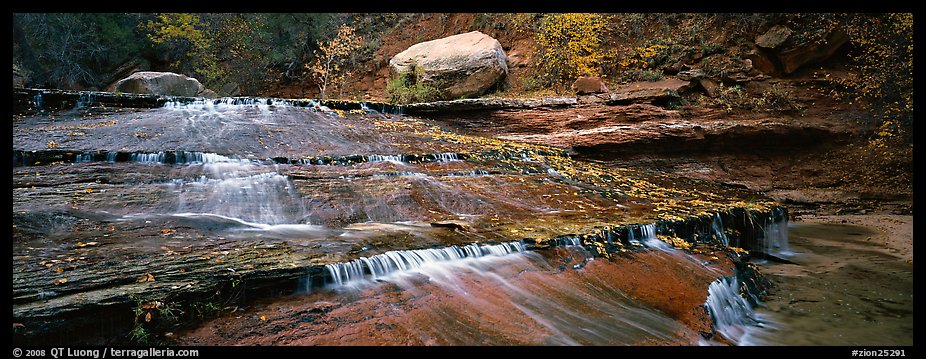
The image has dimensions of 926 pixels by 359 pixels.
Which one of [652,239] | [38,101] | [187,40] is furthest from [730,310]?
[187,40]

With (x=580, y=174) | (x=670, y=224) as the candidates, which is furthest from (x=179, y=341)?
(x=580, y=174)

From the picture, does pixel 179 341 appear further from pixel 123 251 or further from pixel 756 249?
pixel 756 249

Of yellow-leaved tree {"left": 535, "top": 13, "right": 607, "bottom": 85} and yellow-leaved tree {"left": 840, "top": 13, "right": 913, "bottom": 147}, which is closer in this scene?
yellow-leaved tree {"left": 840, "top": 13, "right": 913, "bottom": 147}

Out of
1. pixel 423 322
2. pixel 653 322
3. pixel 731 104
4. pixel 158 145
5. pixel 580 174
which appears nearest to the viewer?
pixel 423 322

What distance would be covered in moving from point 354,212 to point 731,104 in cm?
964

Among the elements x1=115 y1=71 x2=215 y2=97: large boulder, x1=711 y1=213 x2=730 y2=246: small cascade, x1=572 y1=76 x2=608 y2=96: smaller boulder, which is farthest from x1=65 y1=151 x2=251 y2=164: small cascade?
x1=115 y1=71 x2=215 y2=97: large boulder

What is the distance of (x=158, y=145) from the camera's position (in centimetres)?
766

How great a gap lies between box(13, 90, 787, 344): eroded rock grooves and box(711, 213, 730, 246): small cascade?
1.0 inches

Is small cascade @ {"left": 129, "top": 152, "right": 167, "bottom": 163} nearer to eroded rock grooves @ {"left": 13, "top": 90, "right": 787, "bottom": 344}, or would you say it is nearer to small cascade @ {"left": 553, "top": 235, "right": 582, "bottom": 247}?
eroded rock grooves @ {"left": 13, "top": 90, "right": 787, "bottom": 344}

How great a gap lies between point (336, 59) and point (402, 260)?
58.0 feet

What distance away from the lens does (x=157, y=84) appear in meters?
14.7

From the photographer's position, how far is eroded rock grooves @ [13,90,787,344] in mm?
3377

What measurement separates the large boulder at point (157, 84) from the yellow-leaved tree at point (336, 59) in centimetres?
476
